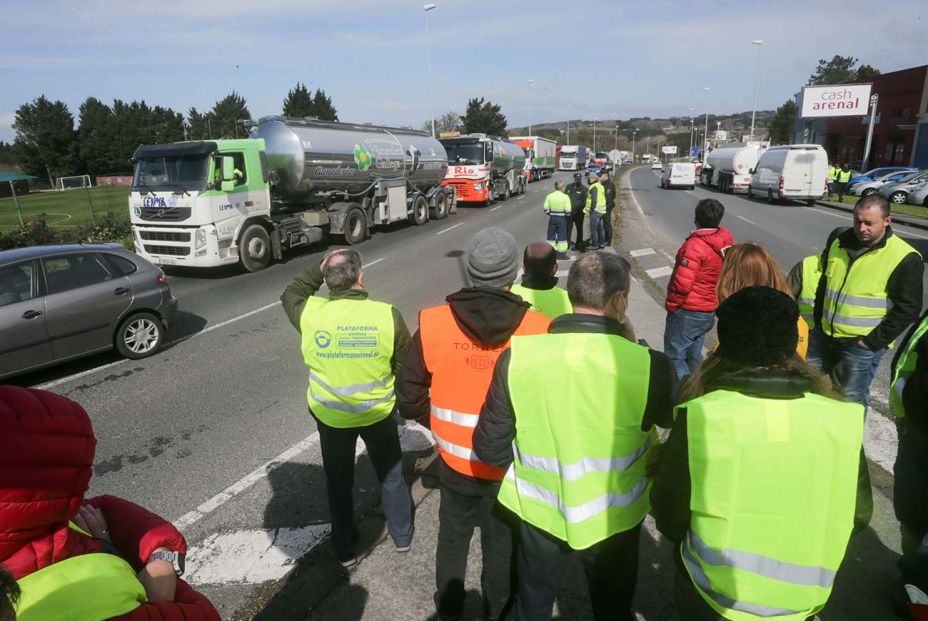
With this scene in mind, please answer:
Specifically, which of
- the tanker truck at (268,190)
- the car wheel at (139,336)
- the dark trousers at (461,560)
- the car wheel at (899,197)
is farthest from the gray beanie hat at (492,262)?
the car wheel at (899,197)

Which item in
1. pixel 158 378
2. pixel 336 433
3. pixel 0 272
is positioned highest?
pixel 0 272

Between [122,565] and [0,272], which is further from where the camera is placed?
[0,272]

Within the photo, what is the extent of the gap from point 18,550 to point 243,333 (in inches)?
287

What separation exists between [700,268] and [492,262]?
294 centimetres

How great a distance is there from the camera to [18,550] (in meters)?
1.35

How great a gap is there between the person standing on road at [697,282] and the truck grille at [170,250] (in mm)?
10182

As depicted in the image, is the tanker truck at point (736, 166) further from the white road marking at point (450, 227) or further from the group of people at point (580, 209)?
the group of people at point (580, 209)

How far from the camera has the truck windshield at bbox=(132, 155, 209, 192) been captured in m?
11.8

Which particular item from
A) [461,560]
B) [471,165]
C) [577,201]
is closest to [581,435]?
[461,560]

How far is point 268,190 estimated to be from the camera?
13.4 m

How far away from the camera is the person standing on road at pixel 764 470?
5.66 feet

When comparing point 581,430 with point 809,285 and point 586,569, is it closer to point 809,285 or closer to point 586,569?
point 586,569

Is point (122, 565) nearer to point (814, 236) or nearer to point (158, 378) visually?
point (158, 378)

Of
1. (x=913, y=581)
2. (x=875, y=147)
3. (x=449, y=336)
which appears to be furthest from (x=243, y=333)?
(x=875, y=147)
